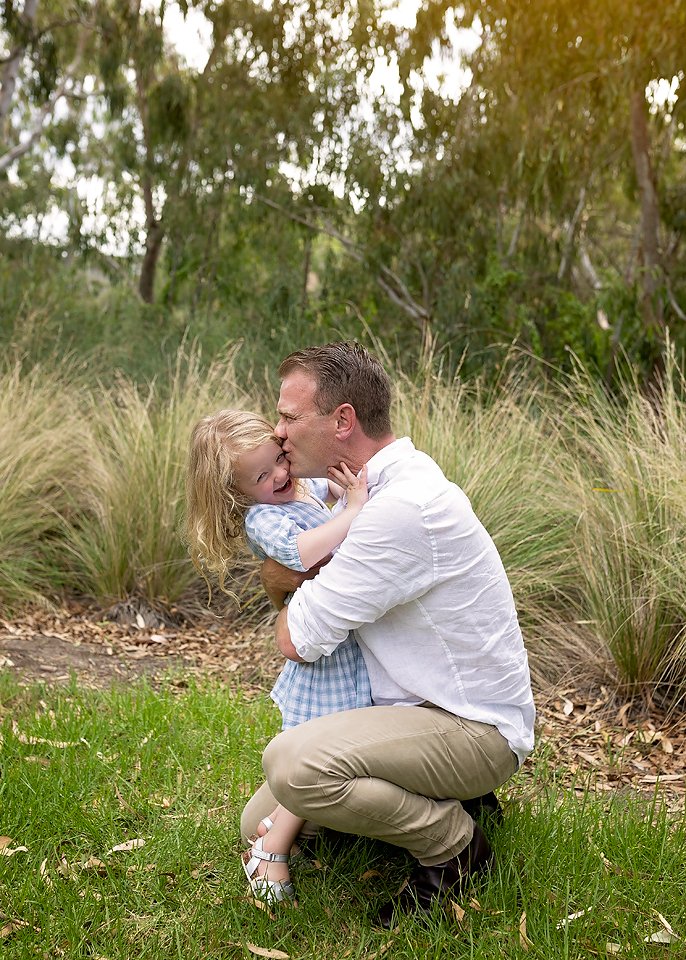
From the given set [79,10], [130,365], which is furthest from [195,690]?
[79,10]

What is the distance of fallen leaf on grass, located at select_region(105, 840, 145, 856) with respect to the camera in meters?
3.07

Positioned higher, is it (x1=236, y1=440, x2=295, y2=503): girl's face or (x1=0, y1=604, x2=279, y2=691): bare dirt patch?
(x1=236, y1=440, x2=295, y2=503): girl's face

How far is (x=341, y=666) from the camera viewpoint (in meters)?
2.84

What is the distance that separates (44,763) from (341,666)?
140 cm

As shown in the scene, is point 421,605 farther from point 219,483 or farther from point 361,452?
point 219,483

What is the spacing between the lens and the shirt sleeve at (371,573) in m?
2.55

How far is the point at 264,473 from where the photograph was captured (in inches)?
114

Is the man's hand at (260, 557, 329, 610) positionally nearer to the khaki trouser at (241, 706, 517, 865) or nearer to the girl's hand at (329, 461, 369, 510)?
the girl's hand at (329, 461, 369, 510)

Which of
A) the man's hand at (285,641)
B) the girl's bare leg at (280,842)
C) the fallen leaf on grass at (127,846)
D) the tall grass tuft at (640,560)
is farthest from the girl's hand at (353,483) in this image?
the tall grass tuft at (640,560)

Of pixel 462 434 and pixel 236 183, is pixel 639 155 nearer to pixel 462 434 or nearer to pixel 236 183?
pixel 236 183

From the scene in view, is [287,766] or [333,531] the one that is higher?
[333,531]

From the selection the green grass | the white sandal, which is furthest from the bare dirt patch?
the white sandal

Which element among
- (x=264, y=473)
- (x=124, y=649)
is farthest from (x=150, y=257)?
(x=264, y=473)

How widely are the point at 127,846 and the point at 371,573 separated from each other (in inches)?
51.1
